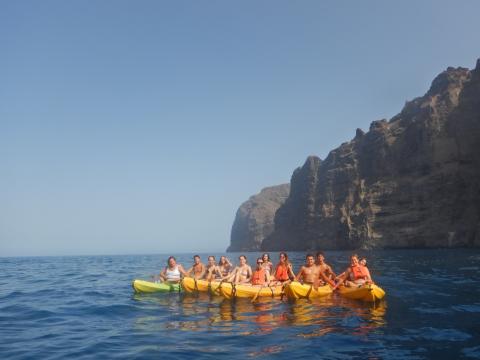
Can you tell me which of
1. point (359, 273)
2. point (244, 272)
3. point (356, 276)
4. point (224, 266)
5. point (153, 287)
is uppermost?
point (224, 266)

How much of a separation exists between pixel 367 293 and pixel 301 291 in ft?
8.53

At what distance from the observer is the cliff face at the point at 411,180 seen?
3184 inches

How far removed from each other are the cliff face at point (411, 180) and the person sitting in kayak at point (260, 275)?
66314mm

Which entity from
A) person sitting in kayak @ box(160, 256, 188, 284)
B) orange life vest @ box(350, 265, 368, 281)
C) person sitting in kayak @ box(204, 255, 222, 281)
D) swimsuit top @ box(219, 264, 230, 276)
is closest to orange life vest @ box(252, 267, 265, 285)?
person sitting in kayak @ box(204, 255, 222, 281)

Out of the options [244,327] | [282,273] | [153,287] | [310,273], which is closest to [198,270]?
[153,287]

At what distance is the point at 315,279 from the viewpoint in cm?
1809

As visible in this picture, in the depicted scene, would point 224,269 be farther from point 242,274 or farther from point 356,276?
point 356,276

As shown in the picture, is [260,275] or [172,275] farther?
[172,275]

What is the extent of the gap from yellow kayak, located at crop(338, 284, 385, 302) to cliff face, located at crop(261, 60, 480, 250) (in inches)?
2612

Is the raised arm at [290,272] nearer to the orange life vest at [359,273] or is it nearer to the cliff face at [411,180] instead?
the orange life vest at [359,273]

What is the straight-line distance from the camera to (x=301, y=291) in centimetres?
1650

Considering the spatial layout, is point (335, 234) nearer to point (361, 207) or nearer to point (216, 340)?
point (361, 207)

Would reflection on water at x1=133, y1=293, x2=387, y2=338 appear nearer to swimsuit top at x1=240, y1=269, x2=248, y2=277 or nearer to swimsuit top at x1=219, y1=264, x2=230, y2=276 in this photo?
swimsuit top at x1=240, y1=269, x2=248, y2=277

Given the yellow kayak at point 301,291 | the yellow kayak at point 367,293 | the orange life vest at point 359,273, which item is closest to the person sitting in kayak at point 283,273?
the yellow kayak at point 301,291
